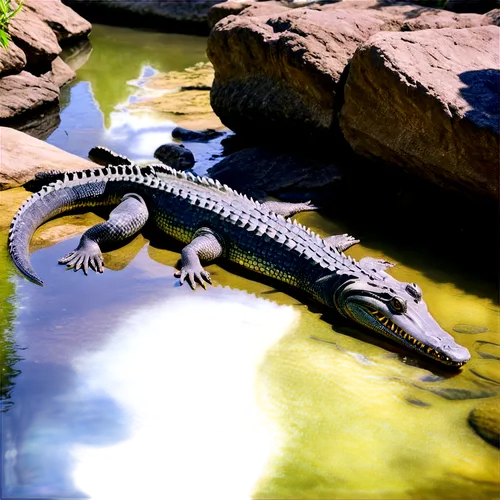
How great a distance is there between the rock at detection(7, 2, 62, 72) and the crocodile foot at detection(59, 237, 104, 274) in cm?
580

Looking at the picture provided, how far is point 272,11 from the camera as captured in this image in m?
8.66

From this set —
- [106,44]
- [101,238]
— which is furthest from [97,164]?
[106,44]

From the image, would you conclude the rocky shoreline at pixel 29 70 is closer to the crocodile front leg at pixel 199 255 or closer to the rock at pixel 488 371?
the crocodile front leg at pixel 199 255

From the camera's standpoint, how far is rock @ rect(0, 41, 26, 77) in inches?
359

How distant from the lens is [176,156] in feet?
25.4

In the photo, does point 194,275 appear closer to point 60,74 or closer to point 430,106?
point 430,106

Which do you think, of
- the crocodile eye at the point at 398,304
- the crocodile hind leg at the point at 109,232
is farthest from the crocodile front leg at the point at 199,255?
the crocodile eye at the point at 398,304

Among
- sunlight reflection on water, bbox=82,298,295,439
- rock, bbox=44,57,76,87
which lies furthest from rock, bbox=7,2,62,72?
sunlight reflection on water, bbox=82,298,295,439

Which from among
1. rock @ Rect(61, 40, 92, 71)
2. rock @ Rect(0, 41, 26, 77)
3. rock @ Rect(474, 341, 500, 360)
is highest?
rock @ Rect(474, 341, 500, 360)

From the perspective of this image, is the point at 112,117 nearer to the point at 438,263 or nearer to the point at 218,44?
the point at 218,44

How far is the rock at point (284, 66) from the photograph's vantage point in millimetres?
6891

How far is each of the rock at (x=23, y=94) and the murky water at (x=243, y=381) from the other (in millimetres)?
4328

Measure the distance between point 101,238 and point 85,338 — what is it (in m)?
1.46

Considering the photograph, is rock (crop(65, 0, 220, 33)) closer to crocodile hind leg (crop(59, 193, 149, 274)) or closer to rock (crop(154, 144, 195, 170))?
rock (crop(154, 144, 195, 170))
